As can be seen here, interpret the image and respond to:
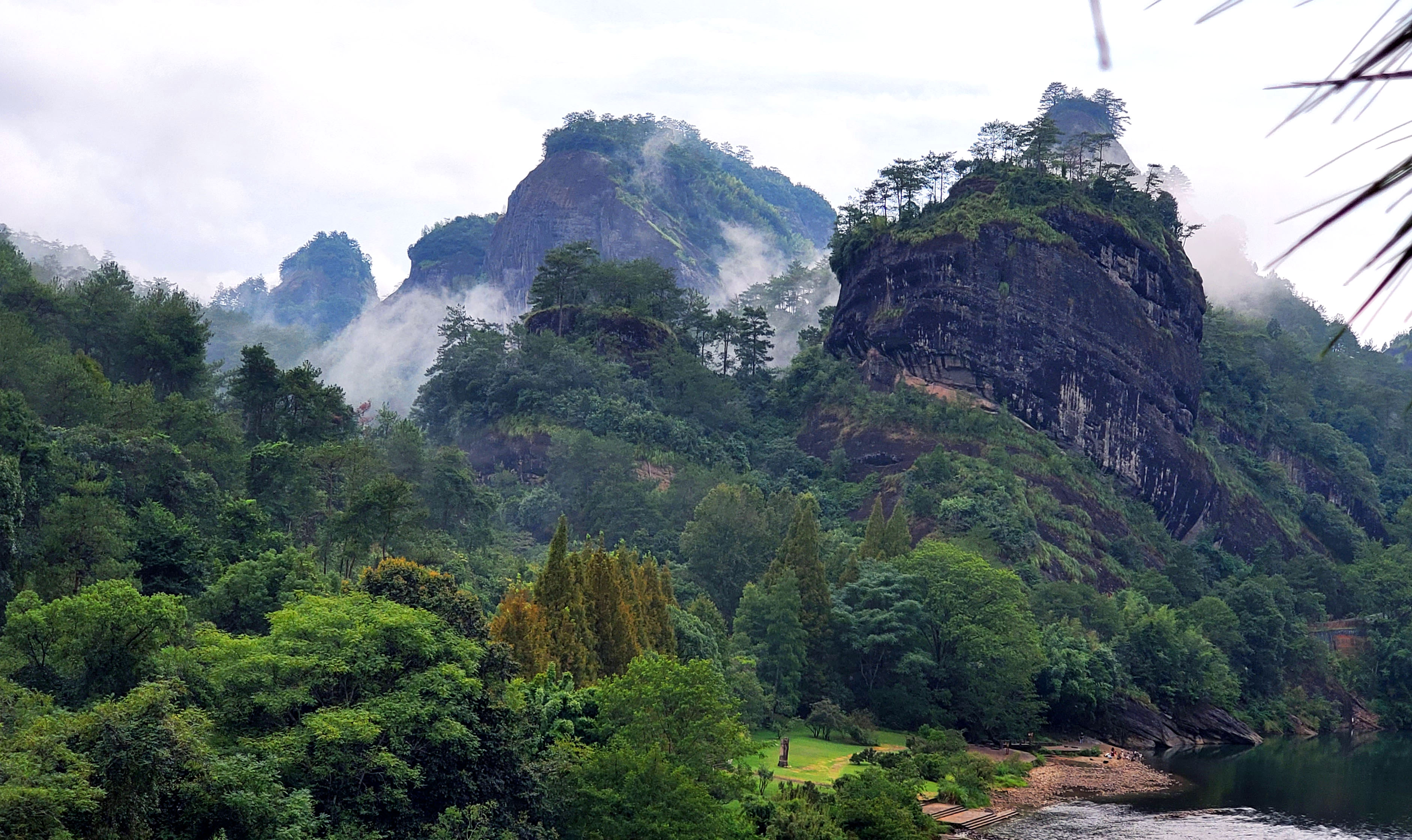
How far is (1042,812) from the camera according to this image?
123 ft

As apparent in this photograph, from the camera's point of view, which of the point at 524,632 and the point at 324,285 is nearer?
the point at 524,632

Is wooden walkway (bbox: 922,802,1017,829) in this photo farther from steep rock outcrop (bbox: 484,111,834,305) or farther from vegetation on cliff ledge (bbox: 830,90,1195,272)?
steep rock outcrop (bbox: 484,111,834,305)

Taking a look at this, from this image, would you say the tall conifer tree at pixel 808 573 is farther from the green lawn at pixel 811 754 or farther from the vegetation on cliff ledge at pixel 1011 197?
the vegetation on cliff ledge at pixel 1011 197

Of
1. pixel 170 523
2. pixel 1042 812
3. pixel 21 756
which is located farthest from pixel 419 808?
pixel 1042 812

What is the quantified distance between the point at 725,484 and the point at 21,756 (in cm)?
4534

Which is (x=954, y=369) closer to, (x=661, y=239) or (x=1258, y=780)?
(x=1258, y=780)

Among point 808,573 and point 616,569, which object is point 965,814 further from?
point 808,573

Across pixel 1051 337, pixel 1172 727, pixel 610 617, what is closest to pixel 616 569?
pixel 610 617

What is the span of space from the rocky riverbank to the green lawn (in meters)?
5.11

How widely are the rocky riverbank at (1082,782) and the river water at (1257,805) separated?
92 cm

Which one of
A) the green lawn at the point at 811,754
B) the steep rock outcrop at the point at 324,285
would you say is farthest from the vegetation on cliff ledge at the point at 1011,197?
the steep rock outcrop at the point at 324,285

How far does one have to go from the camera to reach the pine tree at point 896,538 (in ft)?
194

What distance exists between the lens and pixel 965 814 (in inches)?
1431

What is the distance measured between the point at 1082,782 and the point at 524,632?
75.5 feet
